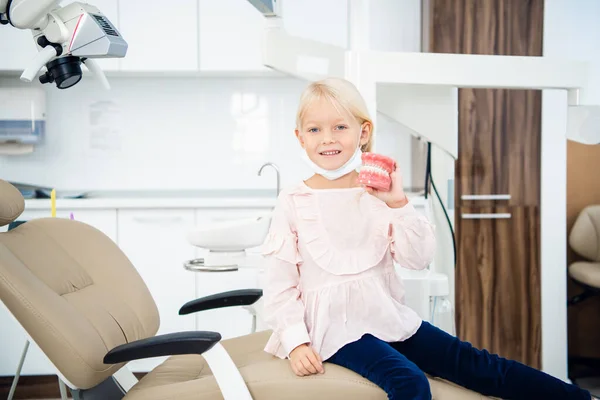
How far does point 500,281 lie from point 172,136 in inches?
74.7

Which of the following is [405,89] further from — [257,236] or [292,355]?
[292,355]

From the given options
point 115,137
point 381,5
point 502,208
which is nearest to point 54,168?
point 115,137

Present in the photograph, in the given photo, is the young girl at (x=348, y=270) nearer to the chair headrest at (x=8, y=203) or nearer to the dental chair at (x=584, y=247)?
the chair headrest at (x=8, y=203)

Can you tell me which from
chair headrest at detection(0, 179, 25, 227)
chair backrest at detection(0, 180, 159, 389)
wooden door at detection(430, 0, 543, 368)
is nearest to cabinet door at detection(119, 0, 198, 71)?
wooden door at detection(430, 0, 543, 368)

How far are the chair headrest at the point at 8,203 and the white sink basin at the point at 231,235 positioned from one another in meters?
0.51

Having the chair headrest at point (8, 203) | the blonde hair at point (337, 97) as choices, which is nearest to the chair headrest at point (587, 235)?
the blonde hair at point (337, 97)

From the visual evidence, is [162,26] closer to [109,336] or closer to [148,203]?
[148,203]

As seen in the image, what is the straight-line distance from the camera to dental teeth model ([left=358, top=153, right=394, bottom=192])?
1.22 metres

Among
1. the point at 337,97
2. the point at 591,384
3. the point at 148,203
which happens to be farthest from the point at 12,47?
the point at 591,384

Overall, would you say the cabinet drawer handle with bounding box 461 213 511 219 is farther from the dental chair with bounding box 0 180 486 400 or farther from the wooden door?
the dental chair with bounding box 0 180 486 400

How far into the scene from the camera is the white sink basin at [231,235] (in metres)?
1.75

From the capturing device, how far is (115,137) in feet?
11.3

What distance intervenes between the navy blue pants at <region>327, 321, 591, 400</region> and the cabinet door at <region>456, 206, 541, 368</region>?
1.76 m

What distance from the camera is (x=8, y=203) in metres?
1.35
